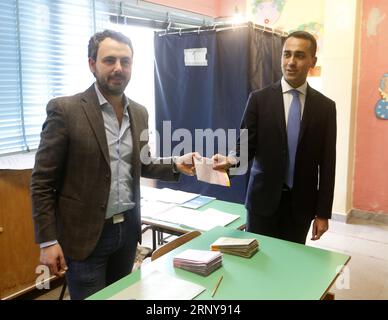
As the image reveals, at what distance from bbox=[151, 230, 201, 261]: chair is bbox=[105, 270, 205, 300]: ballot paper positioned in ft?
0.85

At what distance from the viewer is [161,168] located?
1976 mm

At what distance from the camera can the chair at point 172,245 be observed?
176 cm

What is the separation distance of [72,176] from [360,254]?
2.96 metres

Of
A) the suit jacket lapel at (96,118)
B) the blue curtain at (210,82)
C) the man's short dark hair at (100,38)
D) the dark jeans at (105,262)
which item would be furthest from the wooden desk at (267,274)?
the blue curtain at (210,82)

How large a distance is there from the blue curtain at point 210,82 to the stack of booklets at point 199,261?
1.47 metres

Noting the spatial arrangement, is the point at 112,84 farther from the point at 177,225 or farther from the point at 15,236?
the point at 15,236

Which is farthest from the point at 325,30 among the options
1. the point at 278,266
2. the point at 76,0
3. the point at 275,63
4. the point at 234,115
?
the point at 278,266

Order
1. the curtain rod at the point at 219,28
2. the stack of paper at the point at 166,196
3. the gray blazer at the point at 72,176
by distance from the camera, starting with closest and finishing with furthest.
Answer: the gray blazer at the point at 72,176 → the stack of paper at the point at 166,196 → the curtain rod at the point at 219,28

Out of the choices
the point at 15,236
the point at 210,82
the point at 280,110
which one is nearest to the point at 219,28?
the point at 210,82

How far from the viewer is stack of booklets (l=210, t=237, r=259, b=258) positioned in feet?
5.54

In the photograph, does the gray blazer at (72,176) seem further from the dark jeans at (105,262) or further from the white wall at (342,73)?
the white wall at (342,73)

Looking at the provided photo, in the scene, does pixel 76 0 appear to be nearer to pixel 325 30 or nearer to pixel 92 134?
pixel 92 134

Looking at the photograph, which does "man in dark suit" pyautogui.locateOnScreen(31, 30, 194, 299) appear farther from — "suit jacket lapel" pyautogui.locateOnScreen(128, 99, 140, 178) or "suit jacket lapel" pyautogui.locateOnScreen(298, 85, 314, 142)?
"suit jacket lapel" pyautogui.locateOnScreen(298, 85, 314, 142)

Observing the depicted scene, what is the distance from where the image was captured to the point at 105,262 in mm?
1658
